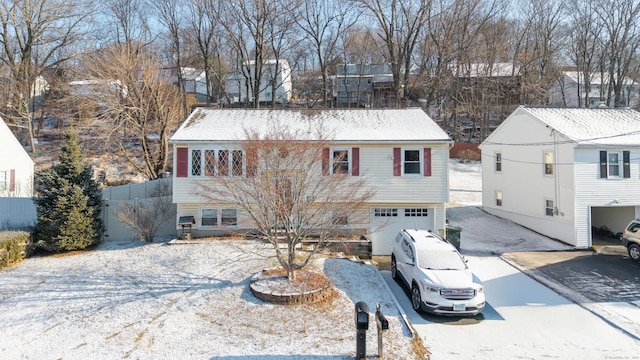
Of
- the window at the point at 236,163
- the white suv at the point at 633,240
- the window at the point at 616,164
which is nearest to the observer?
the window at the point at 236,163

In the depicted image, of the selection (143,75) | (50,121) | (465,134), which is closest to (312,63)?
(465,134)

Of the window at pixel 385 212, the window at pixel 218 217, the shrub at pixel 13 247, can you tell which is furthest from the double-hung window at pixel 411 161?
the shrub at pixel 13 247

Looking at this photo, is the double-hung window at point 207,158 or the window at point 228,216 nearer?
the double-hung window at point 207,158

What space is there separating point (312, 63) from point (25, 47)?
26.0 meters

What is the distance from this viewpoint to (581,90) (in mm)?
42250

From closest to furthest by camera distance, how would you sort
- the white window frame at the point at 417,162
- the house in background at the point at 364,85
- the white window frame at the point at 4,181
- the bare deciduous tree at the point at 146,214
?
the bare deciduous tree at the point at 146,214, the white window frame at the point at 417,162, the white window frame at the point at 4,181, the house in background at the point at 364,85

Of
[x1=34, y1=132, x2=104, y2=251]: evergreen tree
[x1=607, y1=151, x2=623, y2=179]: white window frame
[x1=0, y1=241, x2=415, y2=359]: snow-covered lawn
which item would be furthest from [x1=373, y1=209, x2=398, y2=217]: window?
[x1=34, y1=132, x2=104, y2=251]: evergreen tree

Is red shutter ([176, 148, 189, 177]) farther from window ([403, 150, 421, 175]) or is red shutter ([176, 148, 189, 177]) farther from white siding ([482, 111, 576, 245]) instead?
white siding ([482, 111, 576, 245])

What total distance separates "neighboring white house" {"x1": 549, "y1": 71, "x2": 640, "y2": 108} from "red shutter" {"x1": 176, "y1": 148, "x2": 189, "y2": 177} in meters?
38.9

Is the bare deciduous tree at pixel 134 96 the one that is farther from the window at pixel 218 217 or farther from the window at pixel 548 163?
the window at pixel 548 163

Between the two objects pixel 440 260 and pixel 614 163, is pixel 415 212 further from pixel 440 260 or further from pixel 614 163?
pixel 614 163

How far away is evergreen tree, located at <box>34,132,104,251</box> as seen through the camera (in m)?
14.2

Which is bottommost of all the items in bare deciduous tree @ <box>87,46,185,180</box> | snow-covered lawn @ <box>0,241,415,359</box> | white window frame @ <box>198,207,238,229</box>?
snow-covered lawn @ <box>0,241,415,359</box>

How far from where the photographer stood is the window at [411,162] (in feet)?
53.7
